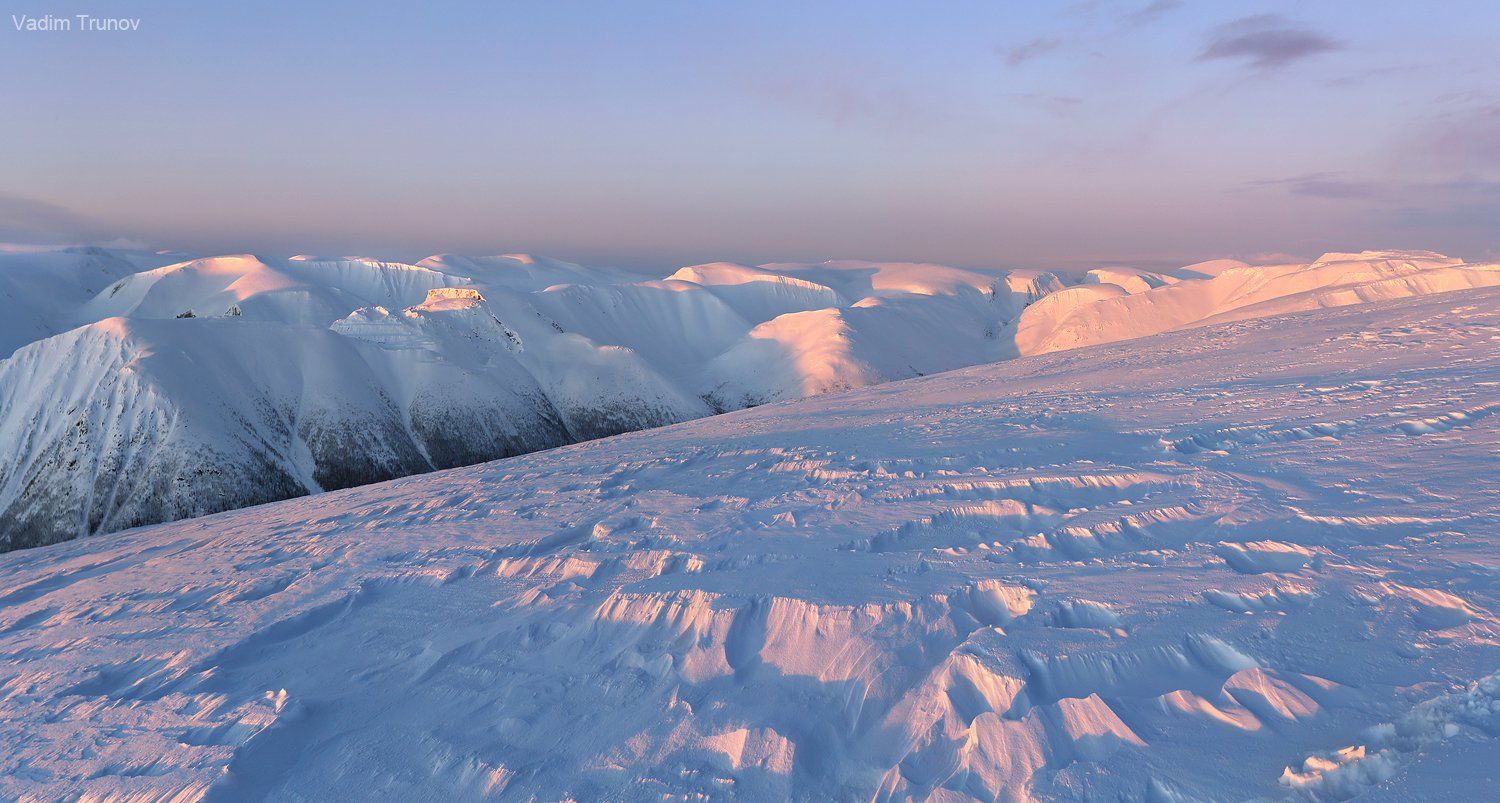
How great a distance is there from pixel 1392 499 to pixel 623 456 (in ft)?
53.0

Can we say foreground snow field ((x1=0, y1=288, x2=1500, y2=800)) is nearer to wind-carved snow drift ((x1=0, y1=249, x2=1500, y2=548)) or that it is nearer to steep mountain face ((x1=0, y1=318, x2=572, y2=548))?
steep mountain face ((x1=0, y1=318, x2=572, y2=548))

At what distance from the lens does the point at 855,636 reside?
766cm

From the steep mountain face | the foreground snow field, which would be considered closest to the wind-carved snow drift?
the steep mountain face

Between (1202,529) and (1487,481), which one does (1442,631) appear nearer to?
(1202,529)

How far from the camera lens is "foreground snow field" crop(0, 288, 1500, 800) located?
5.69 meters

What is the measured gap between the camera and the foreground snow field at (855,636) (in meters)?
5.69

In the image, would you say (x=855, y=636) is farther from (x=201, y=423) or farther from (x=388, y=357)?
(x=388, y=357)

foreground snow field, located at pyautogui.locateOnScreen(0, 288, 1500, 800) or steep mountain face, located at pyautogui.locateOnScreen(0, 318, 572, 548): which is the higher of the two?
foreground snow field, located at pyautogui.locateOnScreen(0, 288, 1500, 800)

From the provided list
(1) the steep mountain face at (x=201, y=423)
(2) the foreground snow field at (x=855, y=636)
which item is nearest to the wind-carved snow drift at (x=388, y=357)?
(1) the steep mountain face at (x=201, y=423)

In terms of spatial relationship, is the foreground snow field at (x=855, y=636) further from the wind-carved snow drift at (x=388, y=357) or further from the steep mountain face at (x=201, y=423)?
the wind-carved snow drift at (x=388, y=357)

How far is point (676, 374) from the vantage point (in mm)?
125938

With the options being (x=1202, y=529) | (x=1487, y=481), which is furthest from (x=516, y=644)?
(x=1487, y=481)

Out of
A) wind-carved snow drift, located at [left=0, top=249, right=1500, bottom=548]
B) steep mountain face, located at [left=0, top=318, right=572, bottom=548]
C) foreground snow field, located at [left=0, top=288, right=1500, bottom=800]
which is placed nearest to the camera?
foreground snow field, located at [left=0, top=288, right=1500, bottom=800]

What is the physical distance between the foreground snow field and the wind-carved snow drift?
169 feet
